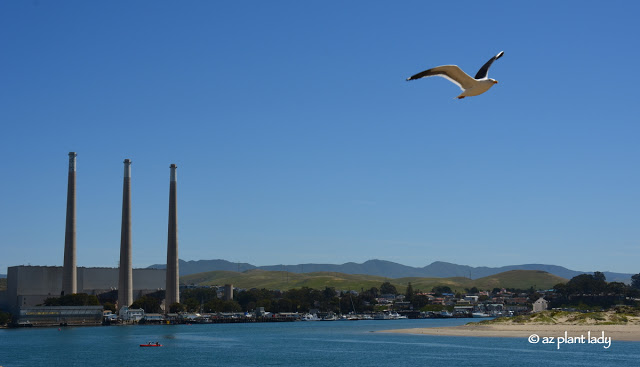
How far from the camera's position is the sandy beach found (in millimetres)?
119631

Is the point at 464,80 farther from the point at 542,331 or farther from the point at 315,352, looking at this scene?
the point at 542,331

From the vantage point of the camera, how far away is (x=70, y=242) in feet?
620

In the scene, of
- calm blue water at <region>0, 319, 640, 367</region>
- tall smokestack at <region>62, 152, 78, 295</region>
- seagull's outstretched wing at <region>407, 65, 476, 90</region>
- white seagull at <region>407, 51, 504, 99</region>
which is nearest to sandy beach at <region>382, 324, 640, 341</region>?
calm blue water at <region>0, 319, 640, 367</region>

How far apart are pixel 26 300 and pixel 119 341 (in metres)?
73.0

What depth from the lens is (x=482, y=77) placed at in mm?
28500

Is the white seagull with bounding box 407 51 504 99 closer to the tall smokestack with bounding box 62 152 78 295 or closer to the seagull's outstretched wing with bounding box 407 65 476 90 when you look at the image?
the seagull's outstretched wing with bounding box 407 65 476 90

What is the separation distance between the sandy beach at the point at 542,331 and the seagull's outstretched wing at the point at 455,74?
95716 millimetres

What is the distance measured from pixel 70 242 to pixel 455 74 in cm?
17514

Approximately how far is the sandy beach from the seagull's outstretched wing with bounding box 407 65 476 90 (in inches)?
3768

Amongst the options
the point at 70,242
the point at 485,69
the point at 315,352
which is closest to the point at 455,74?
the point at 485,69

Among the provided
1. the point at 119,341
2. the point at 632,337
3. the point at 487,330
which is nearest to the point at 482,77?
the point at 632,337

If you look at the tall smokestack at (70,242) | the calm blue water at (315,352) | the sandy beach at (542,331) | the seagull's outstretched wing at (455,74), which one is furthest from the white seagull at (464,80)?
the tall smokestack at (70,242)

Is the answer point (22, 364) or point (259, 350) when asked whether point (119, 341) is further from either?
point (22, 364)

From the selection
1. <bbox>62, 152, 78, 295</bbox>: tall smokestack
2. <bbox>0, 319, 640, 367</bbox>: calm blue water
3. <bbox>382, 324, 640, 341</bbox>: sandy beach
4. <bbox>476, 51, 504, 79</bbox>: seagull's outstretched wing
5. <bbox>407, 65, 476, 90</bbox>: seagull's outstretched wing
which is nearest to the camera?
<bbox>407, 65, 476, 90</bbox>: seagull's outstretched wing
